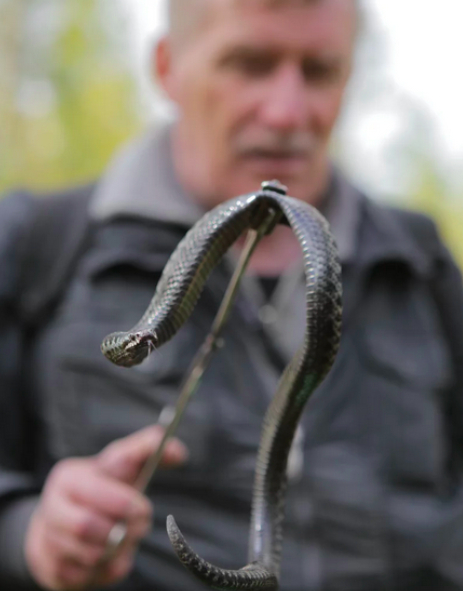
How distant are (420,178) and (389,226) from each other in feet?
47.4

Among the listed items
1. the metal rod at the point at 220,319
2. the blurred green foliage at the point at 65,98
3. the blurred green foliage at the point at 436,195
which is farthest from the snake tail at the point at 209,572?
the blurred green foliage at the point at 436,195

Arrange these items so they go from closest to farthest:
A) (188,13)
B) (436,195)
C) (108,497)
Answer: (108,497)
(188,13)
(436,195)

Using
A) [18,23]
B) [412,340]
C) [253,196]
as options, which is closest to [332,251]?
[253,196]

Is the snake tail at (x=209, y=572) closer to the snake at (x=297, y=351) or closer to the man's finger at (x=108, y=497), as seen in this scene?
the snake at (x=297, y=351)

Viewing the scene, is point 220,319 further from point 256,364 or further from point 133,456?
point 256,364

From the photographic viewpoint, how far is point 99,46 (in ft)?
36.5

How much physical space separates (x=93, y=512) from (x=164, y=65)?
1295 mm

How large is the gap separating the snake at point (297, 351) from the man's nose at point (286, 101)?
1040 mm

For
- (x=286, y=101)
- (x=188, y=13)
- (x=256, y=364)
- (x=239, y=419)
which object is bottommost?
(x=239, y=419)

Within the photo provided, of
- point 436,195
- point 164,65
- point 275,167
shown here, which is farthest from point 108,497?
point 436,195

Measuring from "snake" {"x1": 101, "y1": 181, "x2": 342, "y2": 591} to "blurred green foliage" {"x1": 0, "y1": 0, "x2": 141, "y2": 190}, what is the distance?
10.0 metres

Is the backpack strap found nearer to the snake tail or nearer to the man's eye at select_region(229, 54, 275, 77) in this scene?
the man's eye at select_region(229, 54, 275, 77)

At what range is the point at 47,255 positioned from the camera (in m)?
1.79

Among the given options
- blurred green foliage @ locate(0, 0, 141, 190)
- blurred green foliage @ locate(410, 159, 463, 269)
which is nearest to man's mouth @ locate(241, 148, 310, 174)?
blurred green foliage @ locate(0, 0, 141, 190)
